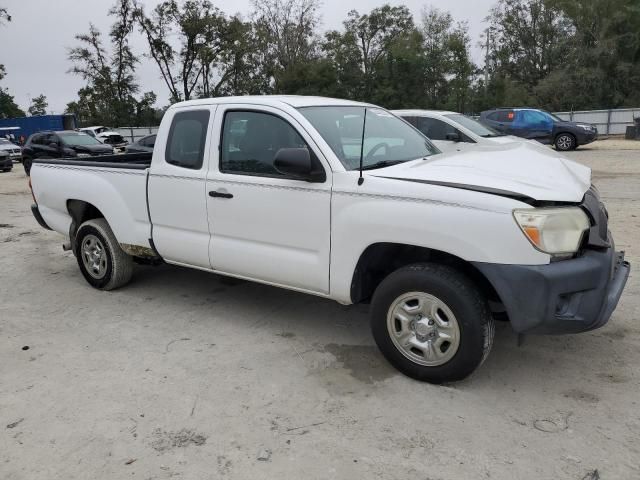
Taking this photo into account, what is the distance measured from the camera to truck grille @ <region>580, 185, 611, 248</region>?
10.7 feet

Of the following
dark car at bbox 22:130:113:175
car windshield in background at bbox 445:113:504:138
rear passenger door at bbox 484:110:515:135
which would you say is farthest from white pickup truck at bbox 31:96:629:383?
rear passenger door at bbox 484:110:515:135

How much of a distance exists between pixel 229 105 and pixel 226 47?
43704 mm

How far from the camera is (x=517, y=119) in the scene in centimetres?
1958

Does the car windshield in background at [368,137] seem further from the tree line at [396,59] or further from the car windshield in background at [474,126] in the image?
the tree line at [396,59]

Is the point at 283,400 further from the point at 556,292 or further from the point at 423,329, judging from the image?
the point at 556,292

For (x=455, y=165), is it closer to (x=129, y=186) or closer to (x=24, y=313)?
(x=129, y=186)

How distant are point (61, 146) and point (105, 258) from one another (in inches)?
621

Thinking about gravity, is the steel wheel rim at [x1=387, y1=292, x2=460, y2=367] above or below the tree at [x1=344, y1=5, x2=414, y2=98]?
below

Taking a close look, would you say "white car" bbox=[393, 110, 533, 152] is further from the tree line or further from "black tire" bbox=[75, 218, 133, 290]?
the tree line

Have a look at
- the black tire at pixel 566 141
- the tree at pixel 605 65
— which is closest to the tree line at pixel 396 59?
the tree at pixel 605 65

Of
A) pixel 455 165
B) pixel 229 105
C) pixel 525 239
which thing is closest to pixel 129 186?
pixel 229 105

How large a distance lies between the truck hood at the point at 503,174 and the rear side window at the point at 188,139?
161 centimetres

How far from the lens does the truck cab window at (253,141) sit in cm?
409

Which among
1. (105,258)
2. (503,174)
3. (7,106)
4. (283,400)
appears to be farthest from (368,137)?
(7,106)
